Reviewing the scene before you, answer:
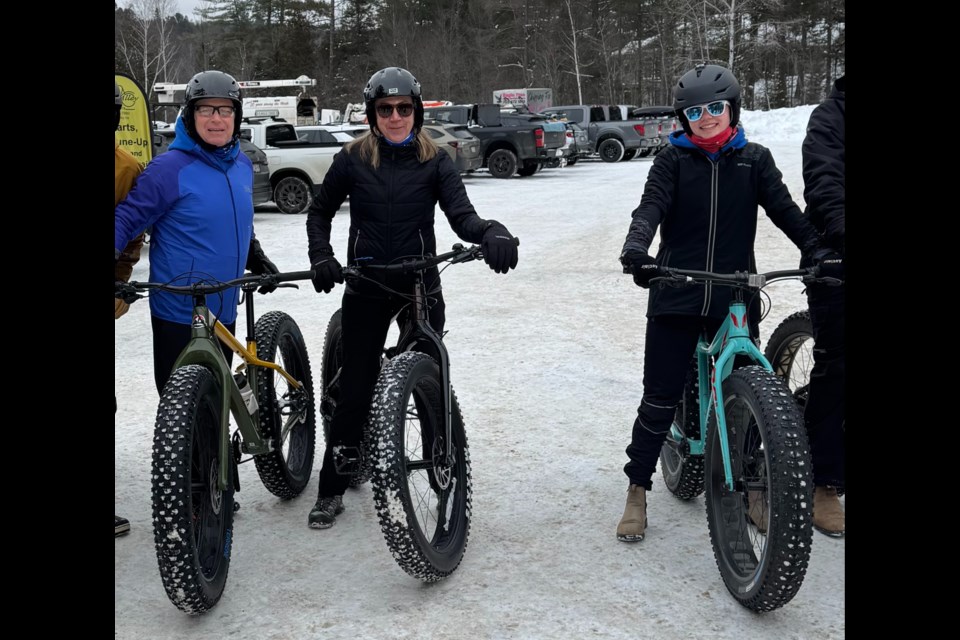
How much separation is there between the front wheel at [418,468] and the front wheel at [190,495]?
0.62 metres

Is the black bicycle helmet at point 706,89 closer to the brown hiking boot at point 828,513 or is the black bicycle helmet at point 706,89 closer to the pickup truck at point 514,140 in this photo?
the brown hiking boot at point 828,513

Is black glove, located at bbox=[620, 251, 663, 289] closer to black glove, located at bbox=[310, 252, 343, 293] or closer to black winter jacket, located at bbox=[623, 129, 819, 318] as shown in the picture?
black winter jacket, located at bbox=[623, 129, 819, 318]

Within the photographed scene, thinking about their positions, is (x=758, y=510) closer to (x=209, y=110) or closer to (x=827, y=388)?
(x=827, y=388)

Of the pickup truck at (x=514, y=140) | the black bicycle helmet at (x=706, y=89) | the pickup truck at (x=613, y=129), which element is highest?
the pickup truck at (x=613, y=129)

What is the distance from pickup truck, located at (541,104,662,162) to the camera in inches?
1286

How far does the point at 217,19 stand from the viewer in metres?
76.9

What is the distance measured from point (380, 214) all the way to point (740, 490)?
1832 millimetres

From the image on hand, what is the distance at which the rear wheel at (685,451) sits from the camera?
452 cm

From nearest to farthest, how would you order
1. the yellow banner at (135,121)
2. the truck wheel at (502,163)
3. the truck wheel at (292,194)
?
the yellow banner at (135,121), the truck wheel at (292,194), the truck wheel at (502,163)

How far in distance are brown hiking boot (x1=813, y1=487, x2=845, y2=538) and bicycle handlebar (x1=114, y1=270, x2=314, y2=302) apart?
2349 millimetres

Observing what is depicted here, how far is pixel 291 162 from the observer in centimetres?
1853

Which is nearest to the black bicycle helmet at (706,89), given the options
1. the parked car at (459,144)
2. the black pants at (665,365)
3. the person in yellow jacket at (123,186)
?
the black pants at (665,365)

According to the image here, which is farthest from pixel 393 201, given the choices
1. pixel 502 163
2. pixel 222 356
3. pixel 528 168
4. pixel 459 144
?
pixel 528 168

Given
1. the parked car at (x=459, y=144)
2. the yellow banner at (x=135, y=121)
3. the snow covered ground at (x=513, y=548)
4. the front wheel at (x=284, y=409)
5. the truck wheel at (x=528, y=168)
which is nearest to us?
the snow covered ground at (x=513, y=548)
